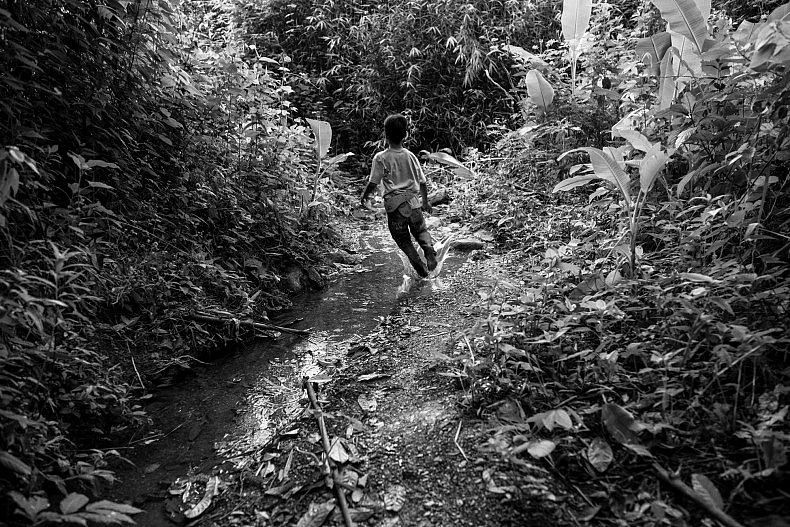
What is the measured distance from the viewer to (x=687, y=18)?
13.6 feet

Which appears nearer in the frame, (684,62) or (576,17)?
(684,62)

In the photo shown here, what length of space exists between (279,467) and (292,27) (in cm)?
1255

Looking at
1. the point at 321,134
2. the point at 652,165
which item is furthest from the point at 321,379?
the point at 321,134

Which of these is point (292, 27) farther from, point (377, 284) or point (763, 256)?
point (763, 256)

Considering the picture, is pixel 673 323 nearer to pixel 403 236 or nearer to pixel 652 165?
pixel 652 165

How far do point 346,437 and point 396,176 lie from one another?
3.32m

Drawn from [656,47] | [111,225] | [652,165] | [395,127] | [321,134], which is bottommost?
[652,165]

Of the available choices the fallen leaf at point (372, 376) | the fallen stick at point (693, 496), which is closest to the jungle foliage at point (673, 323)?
the fallen stick at point (693, 496)

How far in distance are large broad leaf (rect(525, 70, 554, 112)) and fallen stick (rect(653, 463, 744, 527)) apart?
20.2 feet

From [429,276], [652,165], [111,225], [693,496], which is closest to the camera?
[693,496]

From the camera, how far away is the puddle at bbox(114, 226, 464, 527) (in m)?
2.88

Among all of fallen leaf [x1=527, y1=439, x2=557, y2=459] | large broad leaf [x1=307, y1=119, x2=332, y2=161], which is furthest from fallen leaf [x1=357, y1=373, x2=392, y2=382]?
large broad leaf [x1=307, y1=119, x2=332, y2=161]

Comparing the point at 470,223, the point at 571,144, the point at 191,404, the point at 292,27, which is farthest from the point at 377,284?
the point at 292,27

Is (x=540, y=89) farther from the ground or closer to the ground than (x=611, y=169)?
farther from the ground
